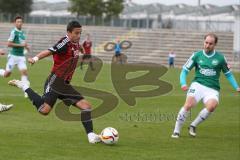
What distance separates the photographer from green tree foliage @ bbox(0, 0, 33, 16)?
7944cm

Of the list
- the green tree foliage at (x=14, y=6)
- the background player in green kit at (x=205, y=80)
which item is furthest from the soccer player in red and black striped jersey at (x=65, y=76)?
the green tree foliage at (x=14, y=6)

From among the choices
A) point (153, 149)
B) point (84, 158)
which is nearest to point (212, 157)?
point (153, 149)

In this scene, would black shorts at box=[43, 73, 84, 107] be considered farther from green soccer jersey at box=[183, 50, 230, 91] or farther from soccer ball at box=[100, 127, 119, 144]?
green soccer jersey at box=[183, 50, 230, 91]

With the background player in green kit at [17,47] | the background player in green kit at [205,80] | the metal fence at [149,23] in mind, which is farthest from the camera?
the metal fence at [149,23]

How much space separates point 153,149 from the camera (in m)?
11.4

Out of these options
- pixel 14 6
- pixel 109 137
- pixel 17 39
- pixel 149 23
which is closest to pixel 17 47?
pixel 17 39

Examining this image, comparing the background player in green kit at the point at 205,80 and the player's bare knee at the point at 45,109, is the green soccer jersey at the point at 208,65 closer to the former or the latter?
the background player in green kit at the point at 205,80

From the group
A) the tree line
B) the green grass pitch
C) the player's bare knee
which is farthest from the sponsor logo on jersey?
Answer: the tree line

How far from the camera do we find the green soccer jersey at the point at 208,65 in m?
12.9

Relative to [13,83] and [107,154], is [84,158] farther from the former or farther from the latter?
[13,83]

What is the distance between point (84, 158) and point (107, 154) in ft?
2.02

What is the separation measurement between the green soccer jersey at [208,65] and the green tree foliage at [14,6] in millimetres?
68040

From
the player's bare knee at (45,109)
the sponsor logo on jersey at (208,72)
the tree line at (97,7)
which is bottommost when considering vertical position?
the player's bare knee at (45,109)

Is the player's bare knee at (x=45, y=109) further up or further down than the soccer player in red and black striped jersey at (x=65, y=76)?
further down
